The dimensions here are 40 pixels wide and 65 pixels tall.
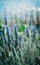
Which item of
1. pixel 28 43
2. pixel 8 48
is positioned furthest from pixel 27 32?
pixel 8 48

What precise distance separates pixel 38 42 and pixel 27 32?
224 mm

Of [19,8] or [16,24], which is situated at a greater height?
[19,8]

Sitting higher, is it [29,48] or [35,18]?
[35,18]

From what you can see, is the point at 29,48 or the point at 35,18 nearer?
the point at 29,48

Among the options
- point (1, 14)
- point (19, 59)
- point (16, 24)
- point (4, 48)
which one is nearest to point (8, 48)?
point (4, 48)

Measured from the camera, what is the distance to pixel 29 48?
2.06 meters

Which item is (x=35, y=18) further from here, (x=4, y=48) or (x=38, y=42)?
(x=4, y=48)

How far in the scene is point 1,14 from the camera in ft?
6.99

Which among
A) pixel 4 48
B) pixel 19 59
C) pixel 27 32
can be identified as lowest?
pixel 19 59

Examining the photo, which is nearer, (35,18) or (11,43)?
(11,43)

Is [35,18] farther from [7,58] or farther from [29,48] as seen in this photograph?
[7,58]

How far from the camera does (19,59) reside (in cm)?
209

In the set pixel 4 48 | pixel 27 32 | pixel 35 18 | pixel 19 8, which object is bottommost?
pixel 4 48

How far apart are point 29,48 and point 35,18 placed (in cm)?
45
